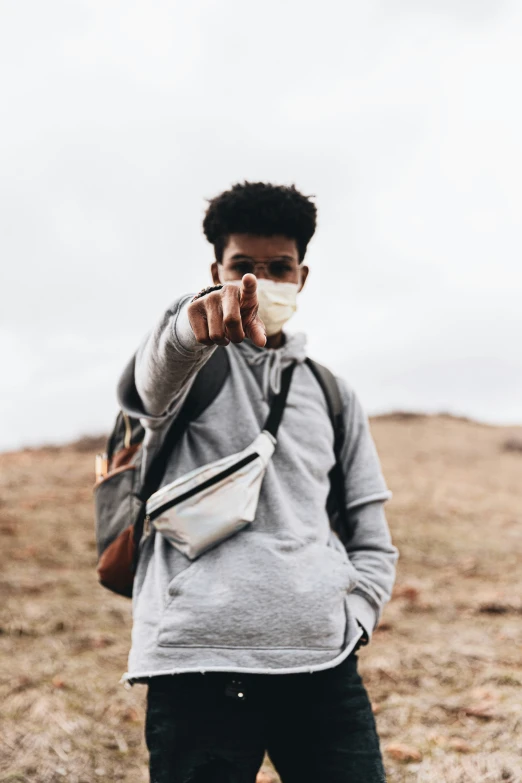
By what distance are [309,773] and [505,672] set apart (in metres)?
2.90

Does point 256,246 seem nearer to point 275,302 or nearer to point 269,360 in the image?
point 275,302

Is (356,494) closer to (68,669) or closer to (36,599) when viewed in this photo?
(68,669)

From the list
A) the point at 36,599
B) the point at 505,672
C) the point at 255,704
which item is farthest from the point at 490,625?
the point at 255,704

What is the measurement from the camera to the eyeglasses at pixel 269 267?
206 centimetres

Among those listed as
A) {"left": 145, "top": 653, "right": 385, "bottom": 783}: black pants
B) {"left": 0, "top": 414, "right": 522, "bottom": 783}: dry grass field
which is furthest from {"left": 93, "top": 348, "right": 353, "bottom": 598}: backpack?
{"left": 0, "top": 414, "right": 522, "bottom": 783}: dry grass field

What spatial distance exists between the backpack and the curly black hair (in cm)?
40

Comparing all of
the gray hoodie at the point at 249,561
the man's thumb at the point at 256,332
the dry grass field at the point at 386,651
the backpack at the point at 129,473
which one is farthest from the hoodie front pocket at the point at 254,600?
the dry grass field at the point at 386,651

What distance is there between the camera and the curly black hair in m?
2.08

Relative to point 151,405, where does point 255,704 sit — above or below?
below

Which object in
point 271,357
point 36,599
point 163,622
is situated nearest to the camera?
point 163,622

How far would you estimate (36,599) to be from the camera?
246 inches

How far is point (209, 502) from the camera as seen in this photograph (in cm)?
174

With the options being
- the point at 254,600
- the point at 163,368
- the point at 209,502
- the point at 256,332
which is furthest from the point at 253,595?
the point at 256,332

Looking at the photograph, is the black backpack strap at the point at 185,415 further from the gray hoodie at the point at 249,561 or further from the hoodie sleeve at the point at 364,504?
the hoodie sleeve at the point at 364,504
